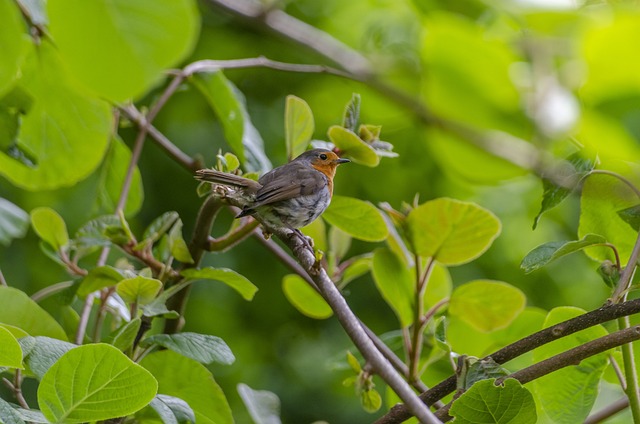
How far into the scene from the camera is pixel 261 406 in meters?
1.25

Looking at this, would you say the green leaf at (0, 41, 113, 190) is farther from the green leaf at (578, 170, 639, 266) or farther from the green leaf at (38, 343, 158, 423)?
the green leaf at (578, 170, 639, 266)

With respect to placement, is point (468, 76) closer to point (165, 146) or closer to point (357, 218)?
point (357, 218)

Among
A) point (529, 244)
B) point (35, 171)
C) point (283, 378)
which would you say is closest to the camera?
point (35, 171)

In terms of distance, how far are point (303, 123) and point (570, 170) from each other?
38 cm

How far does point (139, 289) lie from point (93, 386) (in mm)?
238

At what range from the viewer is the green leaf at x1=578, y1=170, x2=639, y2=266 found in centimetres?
104

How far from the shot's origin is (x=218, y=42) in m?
4.22

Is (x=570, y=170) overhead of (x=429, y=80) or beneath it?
beneath

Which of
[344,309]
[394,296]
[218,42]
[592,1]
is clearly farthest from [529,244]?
[344,309]

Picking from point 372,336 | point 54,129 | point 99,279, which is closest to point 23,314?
point 99,279

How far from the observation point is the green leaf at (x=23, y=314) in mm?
1054

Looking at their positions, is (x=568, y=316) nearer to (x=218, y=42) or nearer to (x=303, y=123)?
(x=303, y=123)

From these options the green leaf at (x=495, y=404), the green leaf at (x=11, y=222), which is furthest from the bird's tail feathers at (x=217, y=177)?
the green leaf at (x=11, y=222)

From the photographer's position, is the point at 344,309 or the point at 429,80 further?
the point at 429,80
